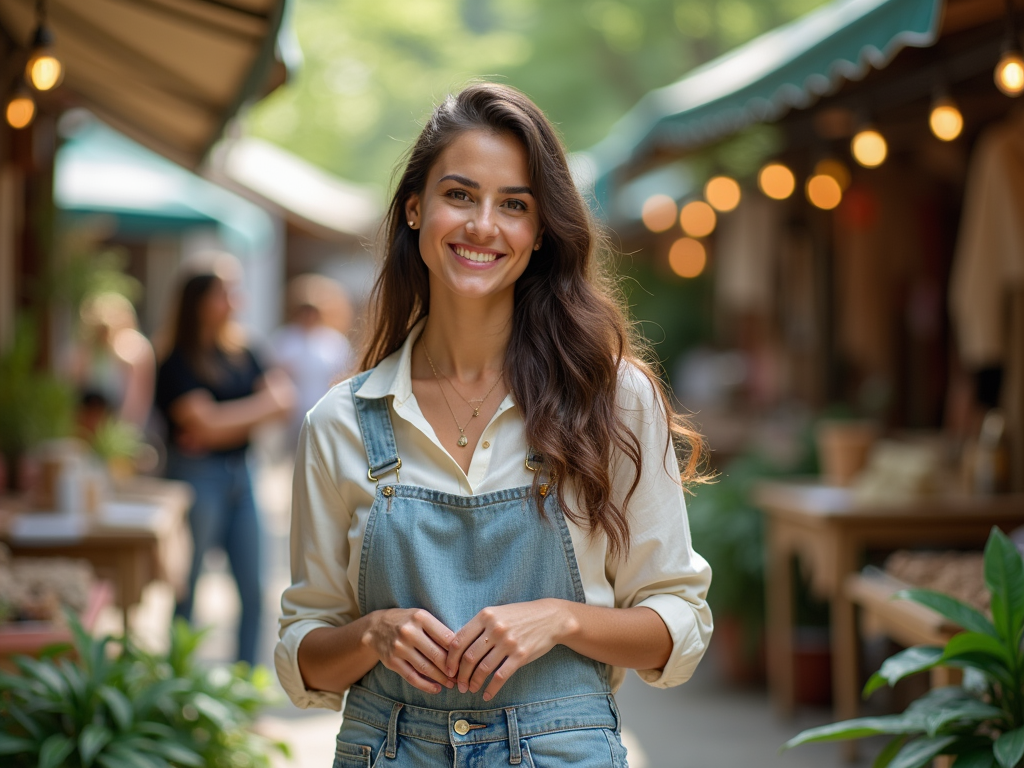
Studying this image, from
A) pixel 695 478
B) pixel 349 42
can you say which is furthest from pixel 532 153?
pixel 349 42

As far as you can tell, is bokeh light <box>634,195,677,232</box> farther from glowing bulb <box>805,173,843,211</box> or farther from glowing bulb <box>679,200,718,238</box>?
glowing bulb <box>805,173,843,211</box>

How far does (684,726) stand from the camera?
589 centimetres

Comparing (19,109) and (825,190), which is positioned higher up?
(825,190)

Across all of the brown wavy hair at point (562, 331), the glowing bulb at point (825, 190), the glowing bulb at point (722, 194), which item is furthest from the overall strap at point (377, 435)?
the glowing bulb at point (722, 194)

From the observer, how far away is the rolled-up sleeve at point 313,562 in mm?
2248

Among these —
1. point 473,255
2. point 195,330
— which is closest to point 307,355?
point 195,330

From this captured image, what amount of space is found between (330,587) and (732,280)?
8.63 metres

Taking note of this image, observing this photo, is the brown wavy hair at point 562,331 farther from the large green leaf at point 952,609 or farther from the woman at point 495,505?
the large green leaf at point 952,609

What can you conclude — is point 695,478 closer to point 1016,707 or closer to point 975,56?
point 1016,707

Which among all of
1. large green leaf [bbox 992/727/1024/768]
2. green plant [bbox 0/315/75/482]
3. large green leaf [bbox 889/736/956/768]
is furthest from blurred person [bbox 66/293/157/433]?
large green leaf [bbox 992/727/1024/768]

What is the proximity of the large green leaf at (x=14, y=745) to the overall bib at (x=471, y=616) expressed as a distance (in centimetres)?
142

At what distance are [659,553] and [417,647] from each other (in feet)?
1.52

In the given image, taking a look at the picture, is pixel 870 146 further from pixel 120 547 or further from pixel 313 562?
pixel 313 562

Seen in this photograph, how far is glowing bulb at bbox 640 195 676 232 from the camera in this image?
430 inches
